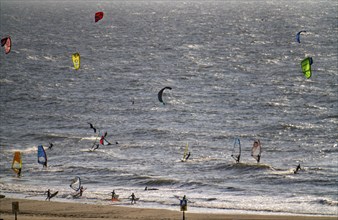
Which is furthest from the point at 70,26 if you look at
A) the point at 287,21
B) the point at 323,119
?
the point at 323,119

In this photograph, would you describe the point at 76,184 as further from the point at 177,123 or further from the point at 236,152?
the point at 177,123

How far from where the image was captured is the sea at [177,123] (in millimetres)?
37844

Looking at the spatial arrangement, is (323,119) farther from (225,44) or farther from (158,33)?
(158,33)

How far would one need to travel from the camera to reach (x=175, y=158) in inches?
1759

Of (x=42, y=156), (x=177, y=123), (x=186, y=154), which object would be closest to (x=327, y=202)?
(x=186, y=154)

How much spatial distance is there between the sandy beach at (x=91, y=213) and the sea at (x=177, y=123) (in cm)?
122

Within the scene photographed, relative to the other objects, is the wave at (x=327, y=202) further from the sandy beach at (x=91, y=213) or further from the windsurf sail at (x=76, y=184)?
the windsurf sail at (x=76, y=184)

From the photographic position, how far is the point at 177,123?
5447 centimetres

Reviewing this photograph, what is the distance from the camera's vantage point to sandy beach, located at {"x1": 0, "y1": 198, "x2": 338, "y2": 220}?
31.7 metres

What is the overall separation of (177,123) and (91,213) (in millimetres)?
22204

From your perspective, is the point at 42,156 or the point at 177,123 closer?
the point at 42,156

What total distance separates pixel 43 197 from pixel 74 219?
575cm

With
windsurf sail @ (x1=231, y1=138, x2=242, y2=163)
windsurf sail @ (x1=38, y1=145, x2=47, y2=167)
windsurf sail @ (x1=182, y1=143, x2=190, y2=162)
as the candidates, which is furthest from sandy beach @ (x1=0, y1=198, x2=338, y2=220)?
windsurf sail @ (x1=182, y1=143, x2=190, y2=162)

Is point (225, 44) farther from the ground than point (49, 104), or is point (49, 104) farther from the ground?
point (225, 44)
